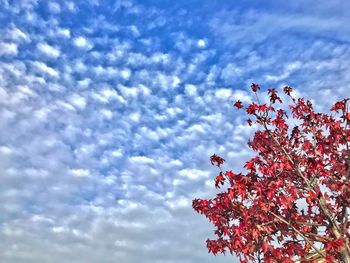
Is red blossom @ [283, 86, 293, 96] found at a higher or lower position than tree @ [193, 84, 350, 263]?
higher

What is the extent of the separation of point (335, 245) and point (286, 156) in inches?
97.0

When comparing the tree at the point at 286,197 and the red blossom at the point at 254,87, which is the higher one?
the red blossom at the point at 254,87

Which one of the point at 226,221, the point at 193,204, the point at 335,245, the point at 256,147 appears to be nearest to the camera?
the point at 335,245

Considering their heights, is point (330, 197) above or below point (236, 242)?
above

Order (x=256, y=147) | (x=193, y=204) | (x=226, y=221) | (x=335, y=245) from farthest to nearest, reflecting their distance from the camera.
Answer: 1. (x=256, y=147)
2. (x=193, y=204)
3. (x=226, y=221)
4. (x=335, y=245)

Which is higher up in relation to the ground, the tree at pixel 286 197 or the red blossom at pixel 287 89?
the red blossom at pixel 287 89

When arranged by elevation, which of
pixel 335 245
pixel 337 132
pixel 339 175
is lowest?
pixel 335 245

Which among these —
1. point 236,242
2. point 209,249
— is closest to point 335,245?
point 236,242

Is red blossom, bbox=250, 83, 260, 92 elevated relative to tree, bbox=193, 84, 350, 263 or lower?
elevated

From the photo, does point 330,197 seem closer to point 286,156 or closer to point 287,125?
point 286,156

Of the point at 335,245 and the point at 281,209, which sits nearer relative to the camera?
the point at 335,245

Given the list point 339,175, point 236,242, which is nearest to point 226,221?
point 236,242

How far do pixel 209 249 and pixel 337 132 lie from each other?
13.8 feet

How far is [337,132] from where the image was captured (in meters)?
11.2
